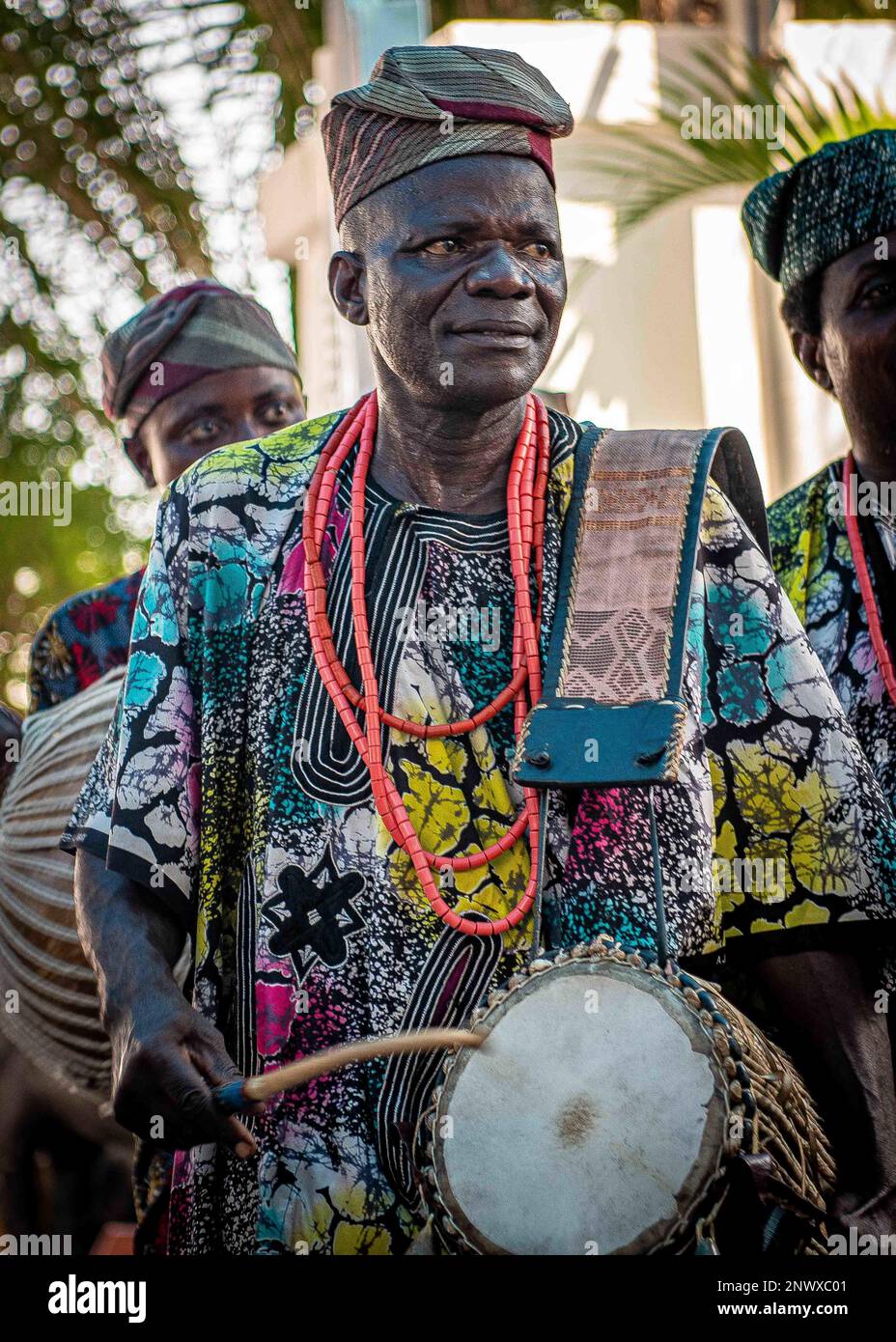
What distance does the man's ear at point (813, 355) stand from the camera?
161 inches

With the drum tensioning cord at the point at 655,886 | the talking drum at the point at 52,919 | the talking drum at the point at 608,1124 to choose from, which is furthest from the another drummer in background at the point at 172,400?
the talking drum at the point at 608,1124

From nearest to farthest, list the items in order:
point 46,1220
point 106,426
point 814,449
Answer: point 46,1220 → point 814,449 → point 106,426

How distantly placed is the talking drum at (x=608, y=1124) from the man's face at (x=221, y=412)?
2580 millimetres

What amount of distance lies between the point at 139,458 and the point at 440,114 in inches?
92.3

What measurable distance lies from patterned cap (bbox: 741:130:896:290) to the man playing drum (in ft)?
3.37

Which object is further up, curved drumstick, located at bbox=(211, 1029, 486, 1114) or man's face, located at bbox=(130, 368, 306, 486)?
man's face, located at bbox=(130, 368, 306, 486)

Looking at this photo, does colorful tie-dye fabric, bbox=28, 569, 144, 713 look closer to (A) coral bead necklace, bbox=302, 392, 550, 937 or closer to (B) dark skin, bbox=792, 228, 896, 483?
(A) coral bead necklace, bbox=302, 392, 550, 937

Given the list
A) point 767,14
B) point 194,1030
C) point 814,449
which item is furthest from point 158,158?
point 194,1030

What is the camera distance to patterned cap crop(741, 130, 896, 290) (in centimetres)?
383

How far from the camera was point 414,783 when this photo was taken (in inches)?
111

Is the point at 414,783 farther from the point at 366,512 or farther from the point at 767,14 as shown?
the point at 767,14

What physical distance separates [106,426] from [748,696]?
9.68 meters

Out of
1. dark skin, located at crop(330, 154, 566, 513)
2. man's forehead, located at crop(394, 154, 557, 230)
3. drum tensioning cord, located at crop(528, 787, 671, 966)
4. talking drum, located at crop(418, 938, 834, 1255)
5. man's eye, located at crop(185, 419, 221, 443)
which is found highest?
man's eye, located at crop(185, 419, 221, 443)

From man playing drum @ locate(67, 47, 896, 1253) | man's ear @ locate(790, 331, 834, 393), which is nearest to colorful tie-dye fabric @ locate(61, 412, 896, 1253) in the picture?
man playing drum @ locate(67, 47, 896, 1253)
